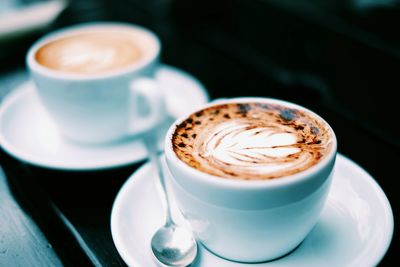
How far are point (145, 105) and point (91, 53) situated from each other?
0.20m

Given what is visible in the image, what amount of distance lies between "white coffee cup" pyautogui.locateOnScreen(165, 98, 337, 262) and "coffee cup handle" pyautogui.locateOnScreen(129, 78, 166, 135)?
242mm

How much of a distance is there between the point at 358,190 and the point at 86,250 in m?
0.39

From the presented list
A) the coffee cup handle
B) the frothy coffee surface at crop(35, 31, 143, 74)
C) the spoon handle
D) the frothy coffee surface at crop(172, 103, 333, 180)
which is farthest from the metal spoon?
the frothy coffee surface at crop(35, 31, 143, 74)

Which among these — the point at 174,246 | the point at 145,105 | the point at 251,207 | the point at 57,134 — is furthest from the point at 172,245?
the point at 57,134

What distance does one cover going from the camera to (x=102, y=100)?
776 millimetres

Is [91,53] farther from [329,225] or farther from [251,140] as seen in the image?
[329,225]

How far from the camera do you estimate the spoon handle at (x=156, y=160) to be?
590mm

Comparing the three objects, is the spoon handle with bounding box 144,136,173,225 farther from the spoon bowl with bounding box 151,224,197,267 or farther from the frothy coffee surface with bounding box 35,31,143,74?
the frothy coffee surface with bounding box 35,31,143,74

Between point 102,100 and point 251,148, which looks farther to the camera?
point 102,100

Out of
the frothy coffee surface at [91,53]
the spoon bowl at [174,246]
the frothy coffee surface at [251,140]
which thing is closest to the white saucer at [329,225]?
the spoon bowl at [174,246]

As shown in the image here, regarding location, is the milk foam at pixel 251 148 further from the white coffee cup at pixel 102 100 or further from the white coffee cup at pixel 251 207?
the white coffee cup at pixel 102 100

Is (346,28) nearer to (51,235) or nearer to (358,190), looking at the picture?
(358,190)

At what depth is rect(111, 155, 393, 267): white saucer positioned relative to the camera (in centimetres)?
50

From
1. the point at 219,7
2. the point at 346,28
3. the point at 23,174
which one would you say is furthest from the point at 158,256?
the point at 219,7
